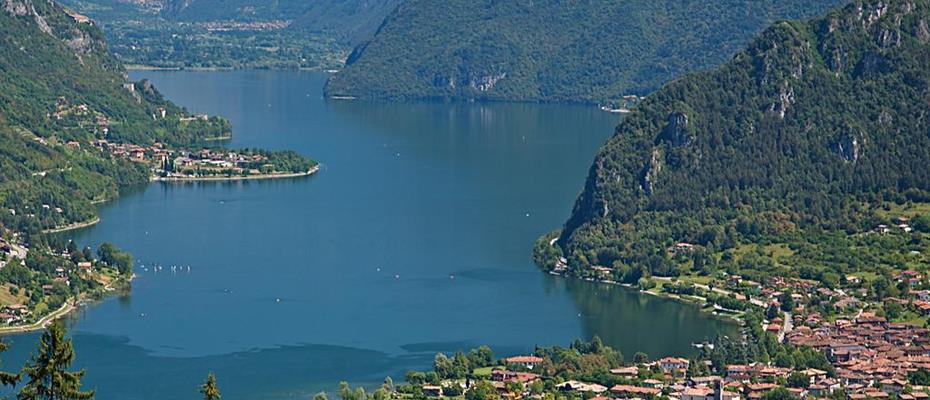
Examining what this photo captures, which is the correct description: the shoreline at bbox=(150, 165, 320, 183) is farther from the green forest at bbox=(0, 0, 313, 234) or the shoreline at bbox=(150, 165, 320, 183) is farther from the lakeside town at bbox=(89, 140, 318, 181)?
the green forest at bbox=(0, 0, 313, 234)

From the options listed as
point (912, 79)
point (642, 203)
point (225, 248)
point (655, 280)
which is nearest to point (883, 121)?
point (912, 79)

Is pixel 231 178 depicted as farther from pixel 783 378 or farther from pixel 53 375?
pixel 53 375

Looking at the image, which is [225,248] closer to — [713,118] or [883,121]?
[713,118]

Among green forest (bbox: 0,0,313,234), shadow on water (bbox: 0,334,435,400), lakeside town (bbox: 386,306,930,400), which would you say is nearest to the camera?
lakeside town (bbox: 386,306,930,400)

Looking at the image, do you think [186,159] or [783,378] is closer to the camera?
[783,378]

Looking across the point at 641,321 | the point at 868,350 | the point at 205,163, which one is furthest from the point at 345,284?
the point at 205,163

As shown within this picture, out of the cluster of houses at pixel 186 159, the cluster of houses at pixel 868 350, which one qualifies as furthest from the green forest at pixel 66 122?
the cluster of houses at pixel 868 350

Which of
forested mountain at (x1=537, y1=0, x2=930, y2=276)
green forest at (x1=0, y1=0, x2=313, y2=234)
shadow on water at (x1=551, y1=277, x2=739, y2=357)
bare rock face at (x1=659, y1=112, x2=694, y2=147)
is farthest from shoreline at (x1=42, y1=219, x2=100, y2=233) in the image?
bare rock face at (x1=659, y1=112, x2=694, y2=147)
